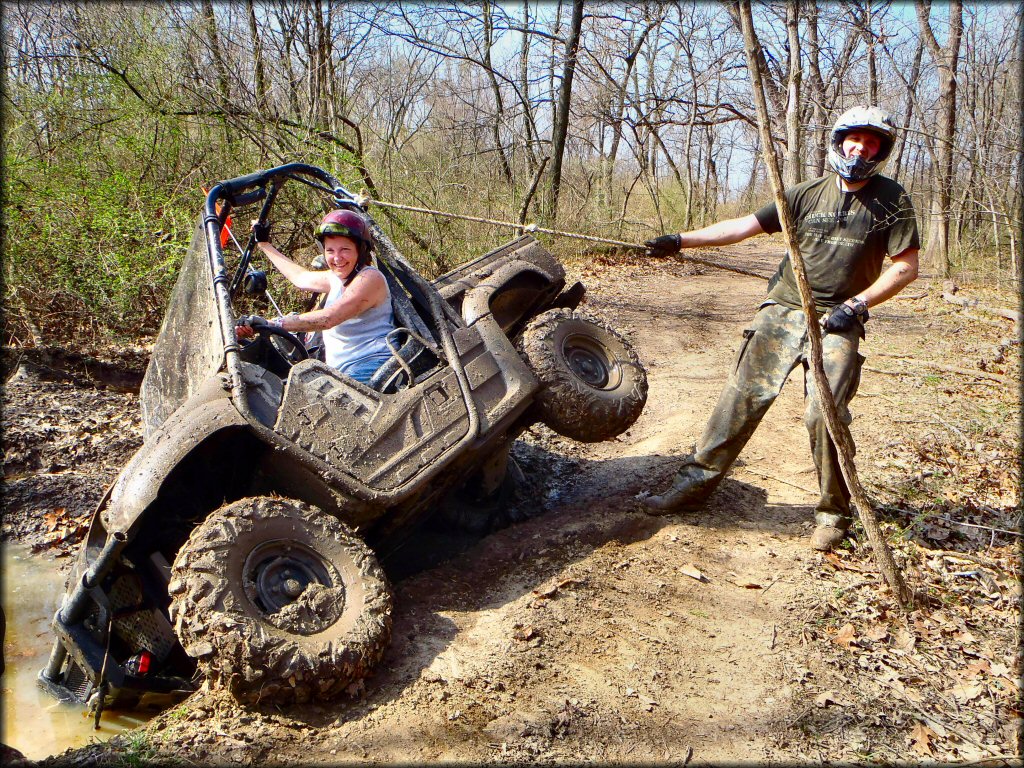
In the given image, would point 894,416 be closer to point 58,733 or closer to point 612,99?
point 58,733

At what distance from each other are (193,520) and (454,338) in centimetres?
165

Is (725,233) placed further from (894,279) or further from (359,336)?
(359,336)

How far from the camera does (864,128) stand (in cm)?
409

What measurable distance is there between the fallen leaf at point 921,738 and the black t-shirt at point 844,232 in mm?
2208

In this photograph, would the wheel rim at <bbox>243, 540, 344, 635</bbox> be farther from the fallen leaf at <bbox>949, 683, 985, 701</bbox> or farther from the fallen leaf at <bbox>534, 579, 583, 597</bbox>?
the fallen leaf at <bbox>949, 683, 985, 701</bbox>

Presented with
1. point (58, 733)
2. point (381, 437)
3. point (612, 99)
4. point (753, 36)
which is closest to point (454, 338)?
point (381, 437)

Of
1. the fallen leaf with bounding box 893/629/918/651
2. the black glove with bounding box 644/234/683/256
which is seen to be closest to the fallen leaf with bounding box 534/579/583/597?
the fallen leaf with bounding box 893/629/918/651

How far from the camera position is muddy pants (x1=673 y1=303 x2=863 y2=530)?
425 centimetres

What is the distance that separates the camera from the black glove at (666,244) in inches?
185

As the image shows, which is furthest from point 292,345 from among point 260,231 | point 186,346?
point 260,231

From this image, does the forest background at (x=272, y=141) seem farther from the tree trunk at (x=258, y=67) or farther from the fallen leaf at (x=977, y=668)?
the fallen leaf at (x=977, y=668)

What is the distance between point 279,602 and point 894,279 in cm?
337

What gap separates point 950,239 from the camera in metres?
14.7

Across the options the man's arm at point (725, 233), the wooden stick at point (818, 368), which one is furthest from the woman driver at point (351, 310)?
the wooden stick at point (818, 368)
